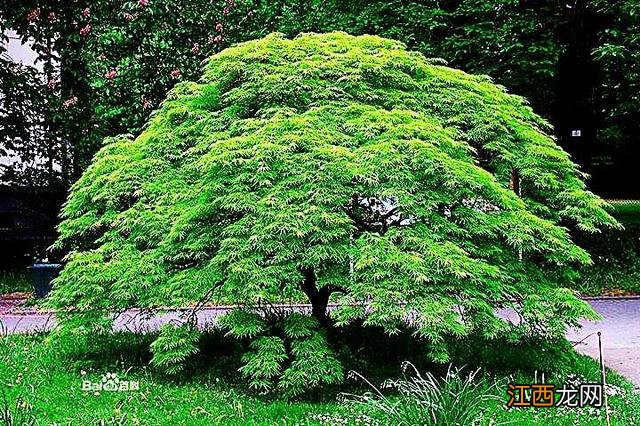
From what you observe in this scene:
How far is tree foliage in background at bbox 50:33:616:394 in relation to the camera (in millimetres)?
5473

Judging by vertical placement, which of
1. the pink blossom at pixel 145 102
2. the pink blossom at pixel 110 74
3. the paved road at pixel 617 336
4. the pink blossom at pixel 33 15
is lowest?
the paved road at pixel 617 336

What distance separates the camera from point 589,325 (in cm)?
905

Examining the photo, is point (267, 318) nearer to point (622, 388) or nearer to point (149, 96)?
point (622, 388)

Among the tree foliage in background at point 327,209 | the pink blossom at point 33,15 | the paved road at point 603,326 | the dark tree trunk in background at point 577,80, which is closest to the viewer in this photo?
the tree foliage in background at point 327,209

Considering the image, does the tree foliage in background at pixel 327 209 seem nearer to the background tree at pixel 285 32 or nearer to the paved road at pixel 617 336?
the paved road at pixel 617 336

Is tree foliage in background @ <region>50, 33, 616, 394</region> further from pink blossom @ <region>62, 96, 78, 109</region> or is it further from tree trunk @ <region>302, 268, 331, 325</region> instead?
pink blossom @ <region>62, 96, 78, 109</region>

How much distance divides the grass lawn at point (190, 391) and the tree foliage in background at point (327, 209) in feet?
0.78

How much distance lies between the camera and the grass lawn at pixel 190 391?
5.13m

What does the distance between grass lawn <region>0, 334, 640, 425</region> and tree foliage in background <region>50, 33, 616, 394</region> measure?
9.3 inches

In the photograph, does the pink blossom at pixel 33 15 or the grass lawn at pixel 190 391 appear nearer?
the grass lawn at pixel 190 391

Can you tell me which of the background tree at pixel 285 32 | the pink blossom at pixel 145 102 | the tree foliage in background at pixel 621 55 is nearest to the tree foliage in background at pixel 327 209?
the tree foliage in background at pixel 621 55

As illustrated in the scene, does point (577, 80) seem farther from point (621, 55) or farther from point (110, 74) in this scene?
point (110, 74)

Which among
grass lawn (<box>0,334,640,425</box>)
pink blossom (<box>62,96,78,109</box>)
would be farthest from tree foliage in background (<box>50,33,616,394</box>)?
pink blossom (<box>62,96,78,109</box>)

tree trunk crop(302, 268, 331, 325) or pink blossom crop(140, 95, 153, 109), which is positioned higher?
pink blossom crop(140, 95, 153, 109)
